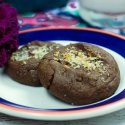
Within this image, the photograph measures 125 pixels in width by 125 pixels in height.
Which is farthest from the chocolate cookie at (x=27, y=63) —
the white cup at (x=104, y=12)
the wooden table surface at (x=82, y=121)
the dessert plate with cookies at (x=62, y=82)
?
the white cup at (x=104, y=12)

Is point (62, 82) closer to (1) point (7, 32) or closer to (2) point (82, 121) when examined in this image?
(2) point (82, 121)

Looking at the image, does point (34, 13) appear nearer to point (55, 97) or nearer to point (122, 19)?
point (122, 19)

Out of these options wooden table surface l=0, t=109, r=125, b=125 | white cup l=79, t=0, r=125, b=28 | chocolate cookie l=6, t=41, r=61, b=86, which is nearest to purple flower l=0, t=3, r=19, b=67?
chocolate cookie l=6, t=41, r=61, b=86

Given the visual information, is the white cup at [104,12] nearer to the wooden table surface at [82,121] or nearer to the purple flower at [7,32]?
the purple flower at [7,32]

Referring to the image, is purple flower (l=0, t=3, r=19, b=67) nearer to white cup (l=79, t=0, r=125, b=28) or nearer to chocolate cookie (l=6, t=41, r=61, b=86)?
chocolate cookie (l=6, t=41, r=61, b=86)

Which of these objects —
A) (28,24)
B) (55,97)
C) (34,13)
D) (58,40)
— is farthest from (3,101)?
(34,13)

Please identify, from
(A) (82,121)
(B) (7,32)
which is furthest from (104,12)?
(A) (82,121)
